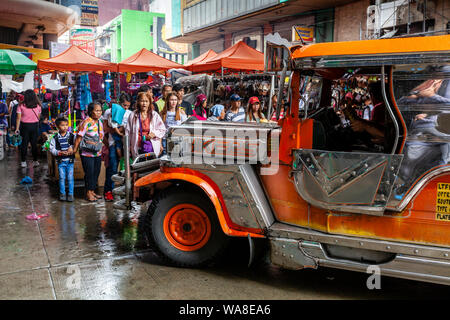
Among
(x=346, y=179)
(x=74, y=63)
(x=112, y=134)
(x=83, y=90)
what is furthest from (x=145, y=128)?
(x=83, y=90)

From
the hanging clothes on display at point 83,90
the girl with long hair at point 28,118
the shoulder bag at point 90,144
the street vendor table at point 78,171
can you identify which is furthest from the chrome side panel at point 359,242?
the hanging clothes on display at point 83,90

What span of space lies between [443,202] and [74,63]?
10.3 m

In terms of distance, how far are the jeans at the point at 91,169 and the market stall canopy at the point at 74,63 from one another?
17.0ft

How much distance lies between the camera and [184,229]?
13.4ft

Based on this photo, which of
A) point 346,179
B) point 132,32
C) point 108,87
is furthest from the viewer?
point 132,32

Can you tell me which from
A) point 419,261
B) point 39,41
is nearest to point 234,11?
point 39,41

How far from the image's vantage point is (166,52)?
41.7 meters

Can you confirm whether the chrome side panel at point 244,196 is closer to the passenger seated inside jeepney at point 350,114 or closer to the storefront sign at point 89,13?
the passenger seated inside jeepney at point 350,114

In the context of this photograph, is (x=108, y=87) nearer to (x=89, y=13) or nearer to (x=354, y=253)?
(x=354, y=253)

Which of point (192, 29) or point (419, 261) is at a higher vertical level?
point (192, 29)

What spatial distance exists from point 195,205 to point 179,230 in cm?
35

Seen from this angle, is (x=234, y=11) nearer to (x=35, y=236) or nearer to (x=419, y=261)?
(x=35, y=236)

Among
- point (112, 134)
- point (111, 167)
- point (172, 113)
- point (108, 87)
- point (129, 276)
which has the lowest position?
point (129, 276)

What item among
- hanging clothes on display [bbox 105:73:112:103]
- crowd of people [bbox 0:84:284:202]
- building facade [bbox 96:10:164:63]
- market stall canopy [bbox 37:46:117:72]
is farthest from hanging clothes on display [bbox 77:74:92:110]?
building facade [bbox 96:10:164:63]
